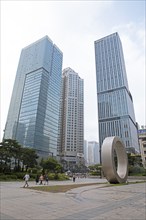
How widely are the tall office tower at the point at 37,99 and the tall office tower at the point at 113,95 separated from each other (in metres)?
34.0

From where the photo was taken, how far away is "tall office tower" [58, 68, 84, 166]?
142 metres

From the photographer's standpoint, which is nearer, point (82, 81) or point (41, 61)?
point (41, 61)

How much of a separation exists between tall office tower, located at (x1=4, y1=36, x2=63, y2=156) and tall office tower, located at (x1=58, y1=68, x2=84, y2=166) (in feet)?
88.1

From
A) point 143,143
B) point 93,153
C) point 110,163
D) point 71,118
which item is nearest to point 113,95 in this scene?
point 71,118

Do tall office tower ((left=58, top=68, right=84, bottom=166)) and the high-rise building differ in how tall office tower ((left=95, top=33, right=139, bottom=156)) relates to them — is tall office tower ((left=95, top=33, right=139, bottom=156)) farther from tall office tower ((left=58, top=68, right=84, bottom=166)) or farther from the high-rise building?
the high-rise building

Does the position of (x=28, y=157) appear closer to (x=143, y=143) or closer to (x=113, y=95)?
(x=143, y=143)

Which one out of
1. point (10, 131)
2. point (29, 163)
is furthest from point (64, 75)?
point (29, 163)

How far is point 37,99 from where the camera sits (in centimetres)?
10294

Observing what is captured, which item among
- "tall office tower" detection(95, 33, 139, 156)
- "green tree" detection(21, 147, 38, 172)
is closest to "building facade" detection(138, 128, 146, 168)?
"tall office tower" detection(95, 33, 139, 156)

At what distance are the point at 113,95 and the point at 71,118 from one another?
Answer: 42932mm

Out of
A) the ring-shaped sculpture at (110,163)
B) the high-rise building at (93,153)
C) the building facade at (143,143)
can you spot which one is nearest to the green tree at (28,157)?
the ring-shaped sculpture at (110,163)

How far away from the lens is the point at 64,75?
167875mm

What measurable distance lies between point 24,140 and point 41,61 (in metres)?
50.2

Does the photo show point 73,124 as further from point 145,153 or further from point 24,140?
point 145,153
